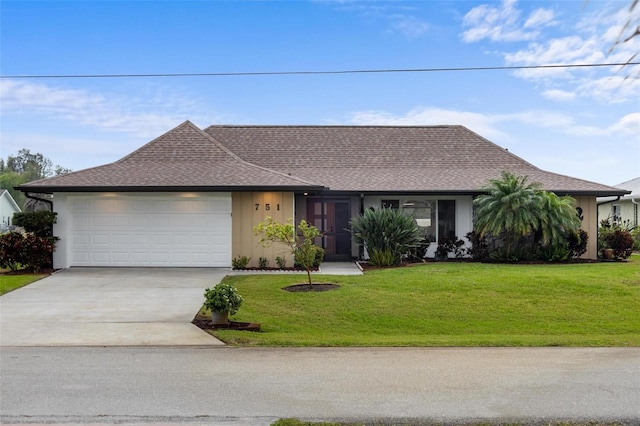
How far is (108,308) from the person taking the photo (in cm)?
1016

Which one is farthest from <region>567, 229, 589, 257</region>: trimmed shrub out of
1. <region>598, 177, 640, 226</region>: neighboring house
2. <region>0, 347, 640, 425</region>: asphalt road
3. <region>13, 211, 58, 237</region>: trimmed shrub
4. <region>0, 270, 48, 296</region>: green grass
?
<region>13, 211, 58, 237</region>: trimmed shrub

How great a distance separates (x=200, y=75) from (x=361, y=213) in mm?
6977

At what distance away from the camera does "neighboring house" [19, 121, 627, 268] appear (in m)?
15.7

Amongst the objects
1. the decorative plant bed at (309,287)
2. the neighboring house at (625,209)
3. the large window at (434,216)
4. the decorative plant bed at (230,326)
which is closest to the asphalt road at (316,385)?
the decorative plant bed at (230,326)

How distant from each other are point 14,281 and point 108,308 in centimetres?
474

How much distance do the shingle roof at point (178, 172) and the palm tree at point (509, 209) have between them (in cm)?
579

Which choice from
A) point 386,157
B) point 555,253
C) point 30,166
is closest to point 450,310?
point 555,253

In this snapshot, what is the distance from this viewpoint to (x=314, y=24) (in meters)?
16.3

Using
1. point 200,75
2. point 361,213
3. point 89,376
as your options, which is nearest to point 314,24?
point 200,75

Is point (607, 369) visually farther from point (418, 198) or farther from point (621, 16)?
point (418, 198)

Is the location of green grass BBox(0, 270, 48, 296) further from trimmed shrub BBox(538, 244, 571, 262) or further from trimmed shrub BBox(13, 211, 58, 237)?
trimmed shrub BBox(538, 244, 571, 262)

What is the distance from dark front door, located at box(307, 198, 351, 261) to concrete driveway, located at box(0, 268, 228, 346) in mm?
4281

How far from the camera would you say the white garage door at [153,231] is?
618 inches

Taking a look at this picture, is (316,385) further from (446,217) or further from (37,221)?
(446,217)
